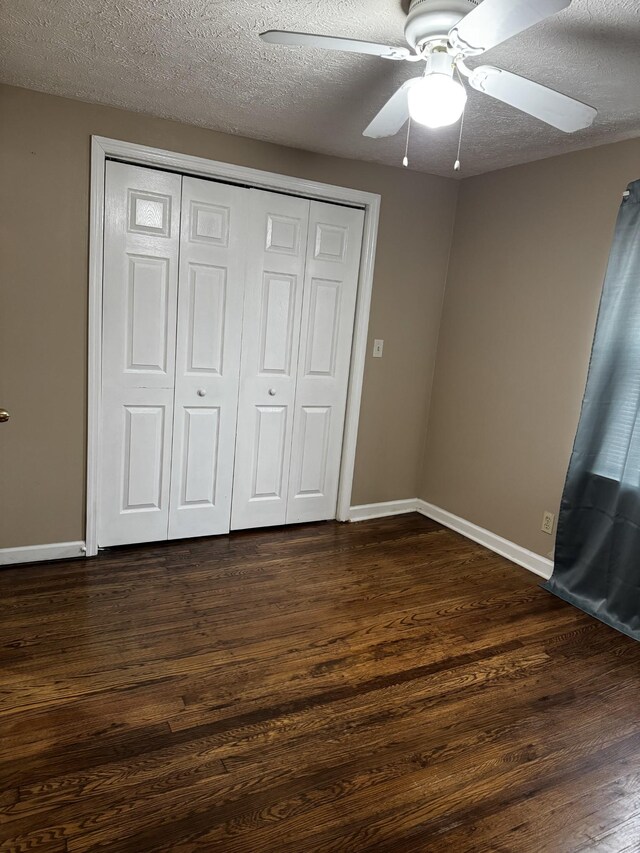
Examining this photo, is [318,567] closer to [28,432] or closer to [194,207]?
[28,432]

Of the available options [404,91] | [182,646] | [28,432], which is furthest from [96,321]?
[404,91]

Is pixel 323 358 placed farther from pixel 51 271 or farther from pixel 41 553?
pixel 41 553

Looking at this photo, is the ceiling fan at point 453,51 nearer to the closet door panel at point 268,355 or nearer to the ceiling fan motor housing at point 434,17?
the ceiling fan motor housing at point 434,17

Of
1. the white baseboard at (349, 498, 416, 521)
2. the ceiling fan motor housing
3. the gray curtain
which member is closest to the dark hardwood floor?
the gray curtain

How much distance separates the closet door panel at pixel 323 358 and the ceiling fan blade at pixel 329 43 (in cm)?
187

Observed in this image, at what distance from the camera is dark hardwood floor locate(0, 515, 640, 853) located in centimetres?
162

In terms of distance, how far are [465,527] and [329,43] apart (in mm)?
3010

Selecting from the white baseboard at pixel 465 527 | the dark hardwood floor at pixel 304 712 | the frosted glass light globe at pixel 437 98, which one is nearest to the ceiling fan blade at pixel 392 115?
the frosted glass light globe at pixel 437 98

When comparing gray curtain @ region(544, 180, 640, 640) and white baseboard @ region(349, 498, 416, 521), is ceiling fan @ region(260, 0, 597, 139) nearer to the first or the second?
gray curtain @ region(544, 180, 640, 640)

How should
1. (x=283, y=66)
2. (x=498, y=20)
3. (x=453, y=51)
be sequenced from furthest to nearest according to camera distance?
(x=283, y=66) → (x=453, y=51) → (x=498, y=20)

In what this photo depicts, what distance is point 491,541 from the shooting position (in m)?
3.64

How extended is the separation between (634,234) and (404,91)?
4.97 feet

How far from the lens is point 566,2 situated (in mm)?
1238

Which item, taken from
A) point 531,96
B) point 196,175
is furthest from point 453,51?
point 196,175
